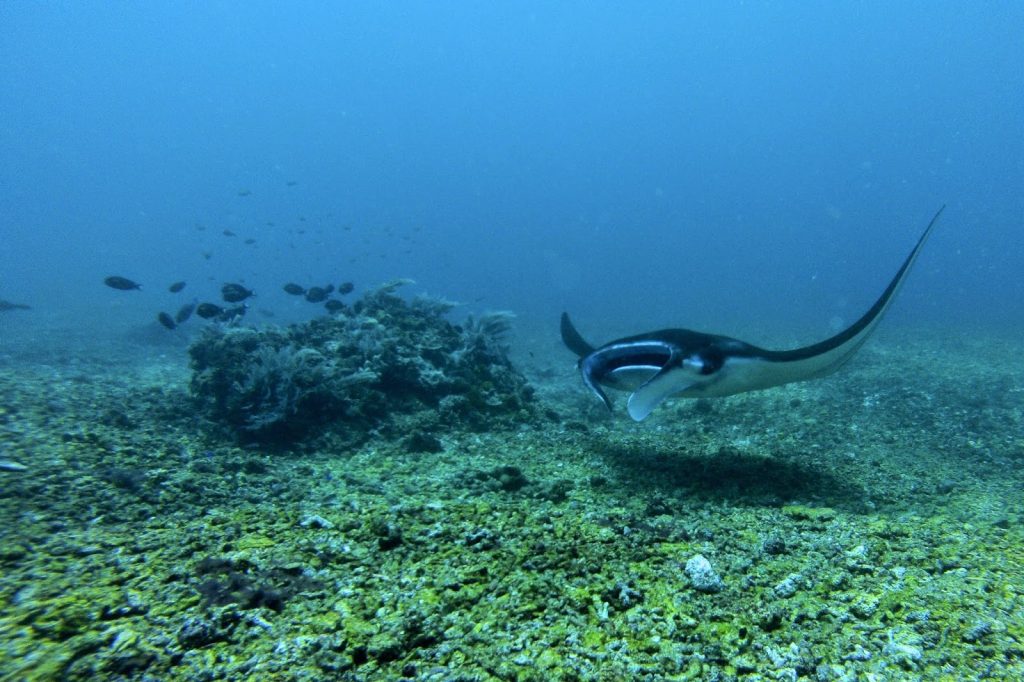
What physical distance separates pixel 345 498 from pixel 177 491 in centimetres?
97

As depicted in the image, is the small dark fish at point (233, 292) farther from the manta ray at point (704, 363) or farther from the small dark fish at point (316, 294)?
the manta ray at point (704, 363)

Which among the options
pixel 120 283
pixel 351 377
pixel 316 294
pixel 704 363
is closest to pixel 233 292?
pixel 316 294

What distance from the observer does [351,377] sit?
510 centimetres

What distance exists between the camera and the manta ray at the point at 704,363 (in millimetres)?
3408

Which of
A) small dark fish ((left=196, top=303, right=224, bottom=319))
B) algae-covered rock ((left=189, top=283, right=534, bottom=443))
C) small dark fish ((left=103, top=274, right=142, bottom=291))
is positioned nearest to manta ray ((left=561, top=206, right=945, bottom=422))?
algae-covered rock ((left=189, top=283, right=534, bottom=443))

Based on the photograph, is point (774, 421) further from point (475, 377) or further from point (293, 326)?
point (293, 326)

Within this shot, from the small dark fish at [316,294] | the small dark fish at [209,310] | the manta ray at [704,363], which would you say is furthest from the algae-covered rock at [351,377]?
the small dark fish at [316,294]

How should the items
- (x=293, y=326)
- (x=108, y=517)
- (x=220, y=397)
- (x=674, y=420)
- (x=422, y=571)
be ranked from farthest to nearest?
(x=293, y=326) < (x=674, y=420) < (x=220, y=397) < (x=108, y=517) < (x=422, y=571)

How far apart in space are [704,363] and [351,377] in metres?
3.41

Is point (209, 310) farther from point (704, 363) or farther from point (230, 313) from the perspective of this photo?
point (704, 363)

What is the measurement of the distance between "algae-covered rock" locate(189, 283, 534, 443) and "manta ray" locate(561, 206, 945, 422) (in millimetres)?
1731

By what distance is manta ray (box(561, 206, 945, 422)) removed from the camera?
341 cm

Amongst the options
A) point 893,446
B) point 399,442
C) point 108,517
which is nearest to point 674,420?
point 893,446

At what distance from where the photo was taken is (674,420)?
625 cm
